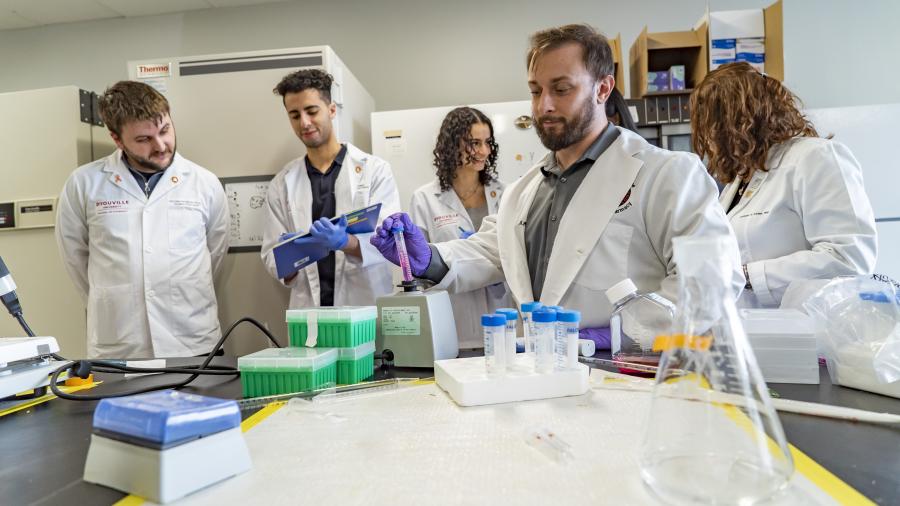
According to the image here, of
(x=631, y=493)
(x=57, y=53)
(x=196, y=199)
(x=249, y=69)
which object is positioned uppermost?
(x=57, y=53)

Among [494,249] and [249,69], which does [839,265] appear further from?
[249,69]

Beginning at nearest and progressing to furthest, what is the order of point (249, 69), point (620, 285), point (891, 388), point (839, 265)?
point (891, 388) → point (620, 285) → point (839, 265) → point (249, 69)

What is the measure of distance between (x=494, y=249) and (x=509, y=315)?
0.69 metres

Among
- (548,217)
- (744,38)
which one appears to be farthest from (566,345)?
(744,38)

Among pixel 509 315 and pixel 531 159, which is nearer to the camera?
pixel 509 315

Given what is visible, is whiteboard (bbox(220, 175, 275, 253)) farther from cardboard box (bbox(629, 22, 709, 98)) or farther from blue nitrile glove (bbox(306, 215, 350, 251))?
cardboard box (bbox(629, 22, 709, 98))

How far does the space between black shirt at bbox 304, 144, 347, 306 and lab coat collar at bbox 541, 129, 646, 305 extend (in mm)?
1081

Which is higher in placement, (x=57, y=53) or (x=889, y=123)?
(x=57, y=53)

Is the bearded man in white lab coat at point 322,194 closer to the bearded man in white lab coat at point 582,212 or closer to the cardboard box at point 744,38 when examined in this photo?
the bearded man in white lab coat at point 582,212

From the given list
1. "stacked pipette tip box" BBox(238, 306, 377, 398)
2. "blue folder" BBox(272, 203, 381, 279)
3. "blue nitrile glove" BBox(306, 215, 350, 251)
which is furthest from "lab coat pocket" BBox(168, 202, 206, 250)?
"stacked pipette tip box" BBox(238, 306, 377, 398)

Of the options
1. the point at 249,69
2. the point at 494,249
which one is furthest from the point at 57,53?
the point at 494,249

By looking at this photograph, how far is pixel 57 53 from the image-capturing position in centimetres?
377

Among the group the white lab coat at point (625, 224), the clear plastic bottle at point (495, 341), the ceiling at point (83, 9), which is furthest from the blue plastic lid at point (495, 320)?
the ceiling at point (83, 9)

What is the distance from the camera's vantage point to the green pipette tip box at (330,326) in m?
0.89
